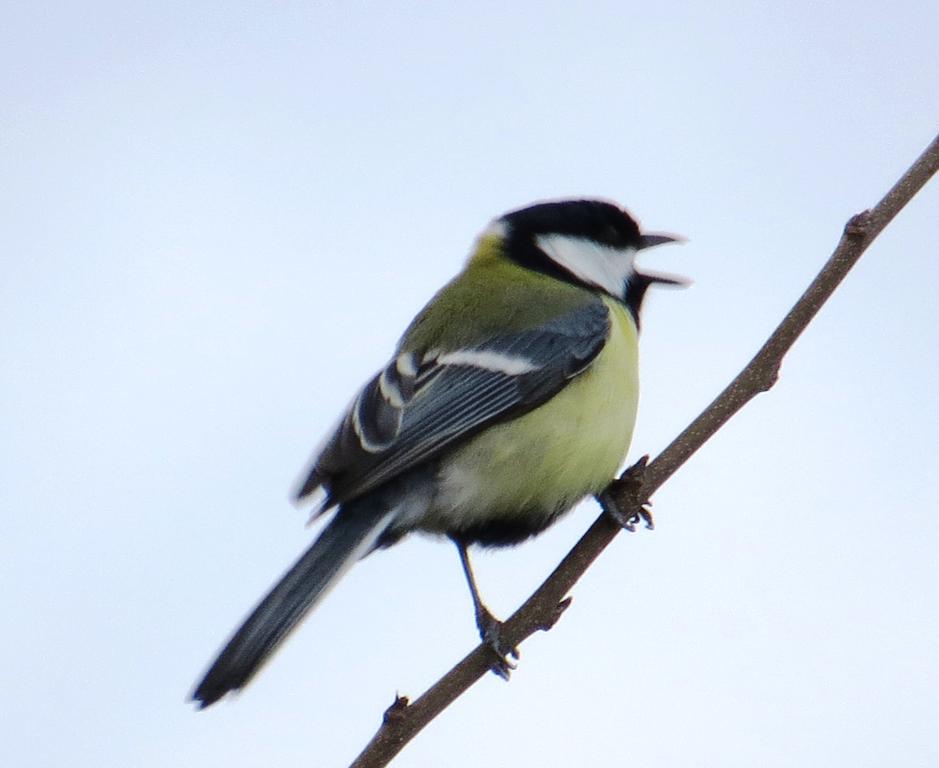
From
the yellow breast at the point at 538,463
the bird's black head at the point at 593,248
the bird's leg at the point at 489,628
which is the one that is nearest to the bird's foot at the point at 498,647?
the bird's leg at the point at 489,628

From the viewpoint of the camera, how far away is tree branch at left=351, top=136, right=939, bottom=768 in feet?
7.70

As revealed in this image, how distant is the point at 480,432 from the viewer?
133 inches

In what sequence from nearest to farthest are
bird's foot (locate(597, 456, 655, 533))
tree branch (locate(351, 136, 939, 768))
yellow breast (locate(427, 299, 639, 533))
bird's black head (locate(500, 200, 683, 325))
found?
tree branch (locate(351, 136, 939, 768))
bird's foot (locate(597, 456, 655, 533))
yellow breast (locate(427, 299, 639, 533))
bird's black head (locate(500, 200, 683, 325))

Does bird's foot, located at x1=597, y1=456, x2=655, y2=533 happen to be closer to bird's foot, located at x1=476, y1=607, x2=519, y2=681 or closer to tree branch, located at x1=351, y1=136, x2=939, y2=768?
tree branch, located at x1=351, y1=136, x2=939, y2=768

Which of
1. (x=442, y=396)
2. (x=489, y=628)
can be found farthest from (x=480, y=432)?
(x=489, y=628)

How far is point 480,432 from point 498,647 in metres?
0.61

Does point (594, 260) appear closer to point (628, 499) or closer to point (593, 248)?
point (593, 248)

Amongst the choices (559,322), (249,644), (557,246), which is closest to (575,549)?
(249,644)

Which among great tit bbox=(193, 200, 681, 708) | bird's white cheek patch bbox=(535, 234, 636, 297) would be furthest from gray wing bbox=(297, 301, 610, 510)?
bird's white cheek patch bbox=(535, 234, 636, 297)

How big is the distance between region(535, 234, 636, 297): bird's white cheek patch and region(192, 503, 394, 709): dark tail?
1.22 m

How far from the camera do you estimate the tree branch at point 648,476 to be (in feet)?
7.70

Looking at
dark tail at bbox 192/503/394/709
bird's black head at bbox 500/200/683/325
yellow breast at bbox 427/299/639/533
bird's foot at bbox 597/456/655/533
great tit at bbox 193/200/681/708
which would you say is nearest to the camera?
dark tail at bbox 192/503/394/709

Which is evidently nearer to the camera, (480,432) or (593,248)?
(480,432)

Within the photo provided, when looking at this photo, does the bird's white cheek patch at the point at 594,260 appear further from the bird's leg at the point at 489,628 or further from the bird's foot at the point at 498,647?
the bird's foot at the point at 498,647
